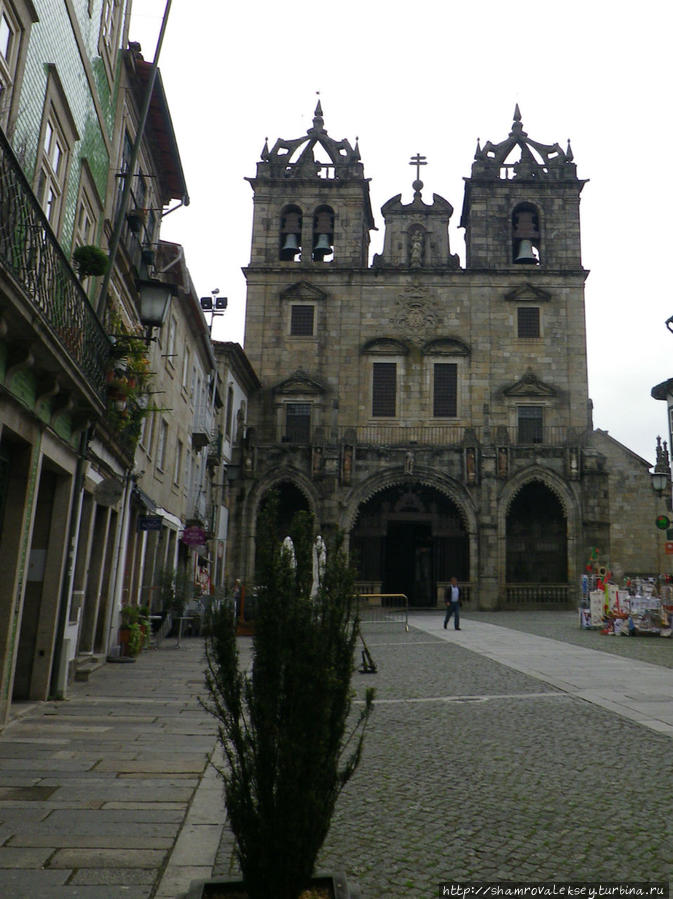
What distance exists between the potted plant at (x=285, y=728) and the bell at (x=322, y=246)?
38191 millimetres

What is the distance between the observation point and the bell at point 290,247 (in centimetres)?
4044

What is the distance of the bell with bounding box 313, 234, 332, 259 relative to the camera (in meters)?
40.6

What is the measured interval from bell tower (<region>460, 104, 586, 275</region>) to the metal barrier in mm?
16399

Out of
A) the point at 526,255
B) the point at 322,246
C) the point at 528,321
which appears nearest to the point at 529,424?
the point at 528,321

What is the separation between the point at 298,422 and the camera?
38.9m

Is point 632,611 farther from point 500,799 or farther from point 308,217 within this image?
point 308,217

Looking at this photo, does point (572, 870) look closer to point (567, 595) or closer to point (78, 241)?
point (78, 241)

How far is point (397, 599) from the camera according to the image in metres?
36.8

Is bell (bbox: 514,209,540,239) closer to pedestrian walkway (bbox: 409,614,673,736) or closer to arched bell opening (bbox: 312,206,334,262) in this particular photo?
arched bell opening (bbox: 312,206,334,262)

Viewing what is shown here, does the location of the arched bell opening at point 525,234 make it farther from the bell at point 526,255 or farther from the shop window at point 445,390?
the shop window at point 445,390

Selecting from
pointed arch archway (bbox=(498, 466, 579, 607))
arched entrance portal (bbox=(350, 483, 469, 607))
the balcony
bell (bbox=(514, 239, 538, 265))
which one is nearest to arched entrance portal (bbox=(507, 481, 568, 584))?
pointed arch archway (bbox=(498, 466, 579, 607))

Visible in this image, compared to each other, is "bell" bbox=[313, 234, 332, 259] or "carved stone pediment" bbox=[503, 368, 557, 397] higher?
"bell" bbox=[313, 234, 332, 259]

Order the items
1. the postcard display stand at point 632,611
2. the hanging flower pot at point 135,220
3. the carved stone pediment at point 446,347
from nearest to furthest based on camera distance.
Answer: the hanging flower pot at point 135,220
the postcard display stand at point 632,611
the carved stone pediment at point 446,347

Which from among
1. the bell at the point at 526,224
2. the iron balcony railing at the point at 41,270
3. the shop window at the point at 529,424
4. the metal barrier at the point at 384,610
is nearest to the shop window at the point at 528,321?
the bell at the point at 526,224
